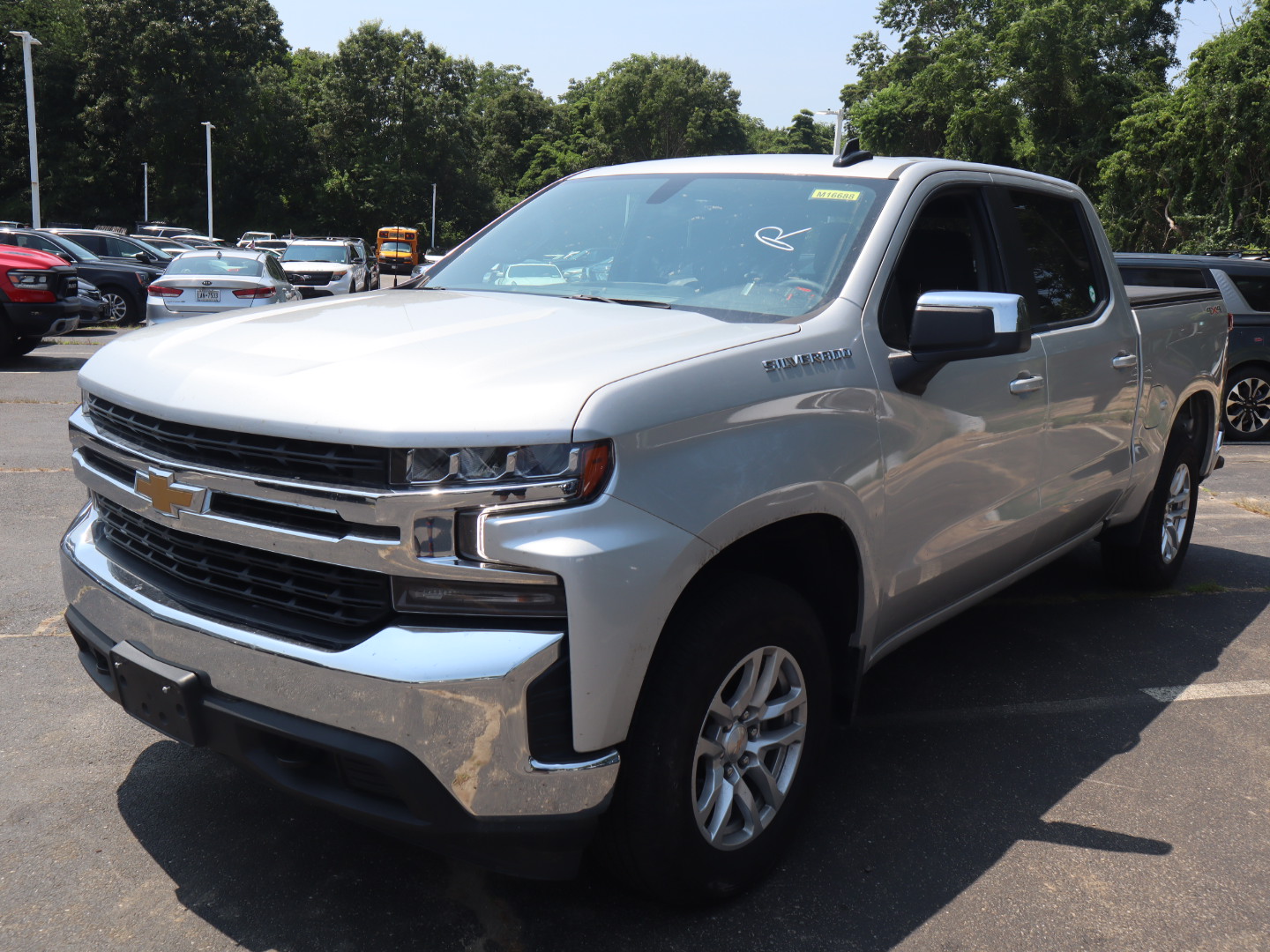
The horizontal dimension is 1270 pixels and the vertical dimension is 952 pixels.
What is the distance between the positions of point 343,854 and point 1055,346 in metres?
2.92

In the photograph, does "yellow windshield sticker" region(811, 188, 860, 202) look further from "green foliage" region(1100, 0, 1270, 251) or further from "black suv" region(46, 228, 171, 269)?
"green foliage" region(1100, 0, 1270, 251)

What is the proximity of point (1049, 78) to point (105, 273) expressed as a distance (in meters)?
31.0

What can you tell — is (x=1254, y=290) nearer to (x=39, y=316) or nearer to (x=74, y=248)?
(x=39, y=316)

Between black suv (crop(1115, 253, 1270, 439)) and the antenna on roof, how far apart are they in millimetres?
8201

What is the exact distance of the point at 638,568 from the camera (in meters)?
2.31

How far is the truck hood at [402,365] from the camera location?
7.45 ft

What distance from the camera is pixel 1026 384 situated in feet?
12.5

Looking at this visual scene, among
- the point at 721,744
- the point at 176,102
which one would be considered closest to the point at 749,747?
the point at 721,744

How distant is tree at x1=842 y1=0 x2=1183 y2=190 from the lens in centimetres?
3722

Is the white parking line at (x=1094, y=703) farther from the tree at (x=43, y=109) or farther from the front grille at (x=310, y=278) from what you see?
the tree at (x=43, y=109)

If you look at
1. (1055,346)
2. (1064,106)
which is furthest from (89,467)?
(1064,106)

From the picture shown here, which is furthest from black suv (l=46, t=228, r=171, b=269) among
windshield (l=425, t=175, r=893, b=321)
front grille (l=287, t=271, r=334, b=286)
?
windshield (l=425, t=175, r=893, b=321)

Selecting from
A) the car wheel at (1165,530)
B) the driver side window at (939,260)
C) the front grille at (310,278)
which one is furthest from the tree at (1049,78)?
the driver side window at (939,260)

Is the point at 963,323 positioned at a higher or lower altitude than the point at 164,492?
higher
